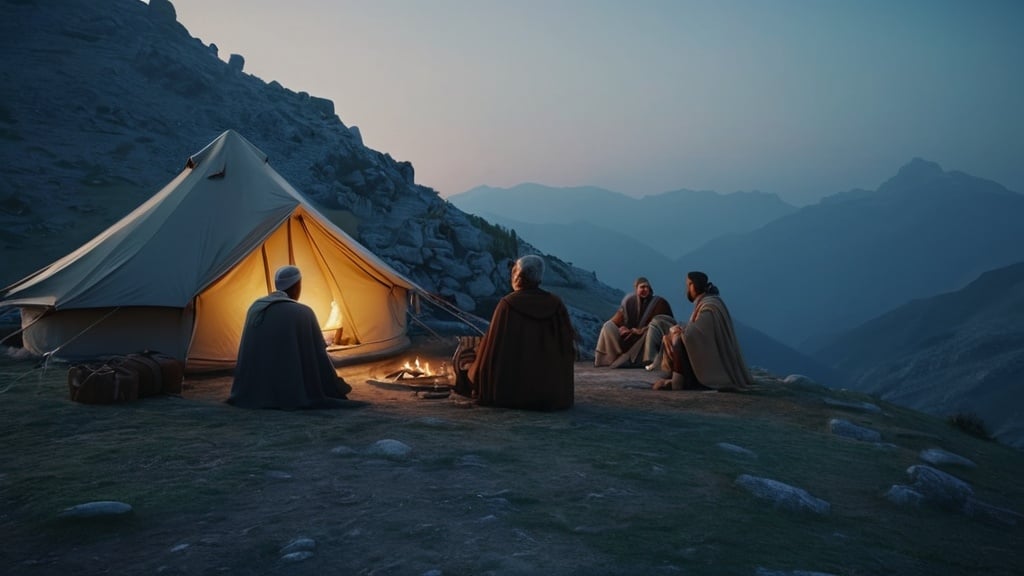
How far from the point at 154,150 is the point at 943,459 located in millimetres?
35130

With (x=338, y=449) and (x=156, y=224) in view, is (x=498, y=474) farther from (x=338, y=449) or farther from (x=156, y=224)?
(x=156, y=224)

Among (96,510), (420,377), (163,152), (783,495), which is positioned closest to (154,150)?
(163,152)

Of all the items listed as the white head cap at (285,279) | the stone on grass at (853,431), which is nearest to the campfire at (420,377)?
the white head cap at (285,279)

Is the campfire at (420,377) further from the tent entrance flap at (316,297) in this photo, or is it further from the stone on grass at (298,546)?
the stone on grass at (298,546)

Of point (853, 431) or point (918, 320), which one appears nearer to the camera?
point (853, 431)

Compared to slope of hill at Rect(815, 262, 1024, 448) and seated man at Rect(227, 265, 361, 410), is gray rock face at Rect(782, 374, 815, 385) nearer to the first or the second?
seated man at Rect(227, 265, 361, 410)

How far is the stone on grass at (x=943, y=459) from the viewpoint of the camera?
6.17 metres

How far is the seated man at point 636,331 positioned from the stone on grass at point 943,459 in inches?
195

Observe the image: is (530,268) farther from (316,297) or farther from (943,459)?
(316,297)

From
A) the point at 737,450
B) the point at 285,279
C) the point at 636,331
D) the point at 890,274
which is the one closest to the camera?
the point at 737,450

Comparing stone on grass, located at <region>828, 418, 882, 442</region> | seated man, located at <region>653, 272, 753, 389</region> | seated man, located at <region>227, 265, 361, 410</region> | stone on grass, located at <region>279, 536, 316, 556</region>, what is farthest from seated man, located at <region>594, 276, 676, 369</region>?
stone on grass, located at <region>279, 536, 316, 556</region>

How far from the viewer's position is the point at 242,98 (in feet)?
153

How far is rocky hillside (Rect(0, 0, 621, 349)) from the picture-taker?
21422mm

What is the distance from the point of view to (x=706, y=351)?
891 cm
